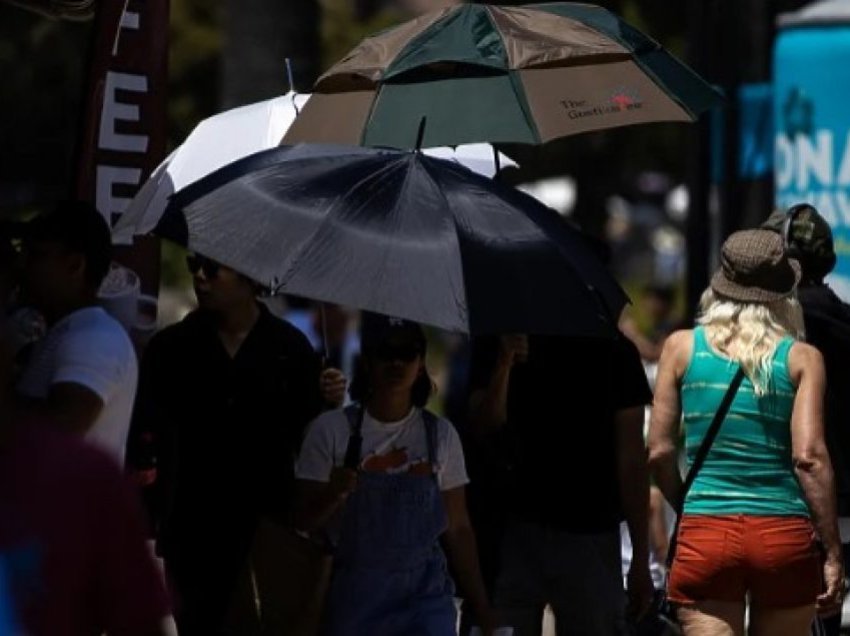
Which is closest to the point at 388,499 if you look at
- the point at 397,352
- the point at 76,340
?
the point at 397,352

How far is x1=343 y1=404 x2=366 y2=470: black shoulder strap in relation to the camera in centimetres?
593

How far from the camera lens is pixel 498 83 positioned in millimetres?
6207

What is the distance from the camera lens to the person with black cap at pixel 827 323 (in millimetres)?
6770

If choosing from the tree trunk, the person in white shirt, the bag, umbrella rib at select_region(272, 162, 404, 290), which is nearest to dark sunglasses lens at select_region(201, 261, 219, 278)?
umbrella rib at select_region(272, 162, 404, 290)

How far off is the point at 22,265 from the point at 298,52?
6733 millimetres

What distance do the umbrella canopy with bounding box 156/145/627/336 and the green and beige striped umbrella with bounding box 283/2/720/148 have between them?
0.65 ft

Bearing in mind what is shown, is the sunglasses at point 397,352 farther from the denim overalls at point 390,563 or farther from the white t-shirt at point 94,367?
the white t-shirt at point 94,367

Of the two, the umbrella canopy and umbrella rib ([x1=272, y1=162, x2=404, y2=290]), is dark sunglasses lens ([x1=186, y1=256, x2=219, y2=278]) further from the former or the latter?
umbrella rib ([x1=272, y1=162, x2=404, y2=290])

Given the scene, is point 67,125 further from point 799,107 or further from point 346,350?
point 799,107

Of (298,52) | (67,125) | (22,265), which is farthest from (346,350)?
(22,265)

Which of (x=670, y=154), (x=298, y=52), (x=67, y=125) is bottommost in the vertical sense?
(x=670, y=154)

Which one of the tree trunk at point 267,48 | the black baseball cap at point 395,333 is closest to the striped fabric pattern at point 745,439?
the black baseball cap at point 395,333

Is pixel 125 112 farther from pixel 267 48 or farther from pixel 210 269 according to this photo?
pixel 267 48

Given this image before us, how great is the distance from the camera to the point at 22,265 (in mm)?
5426
